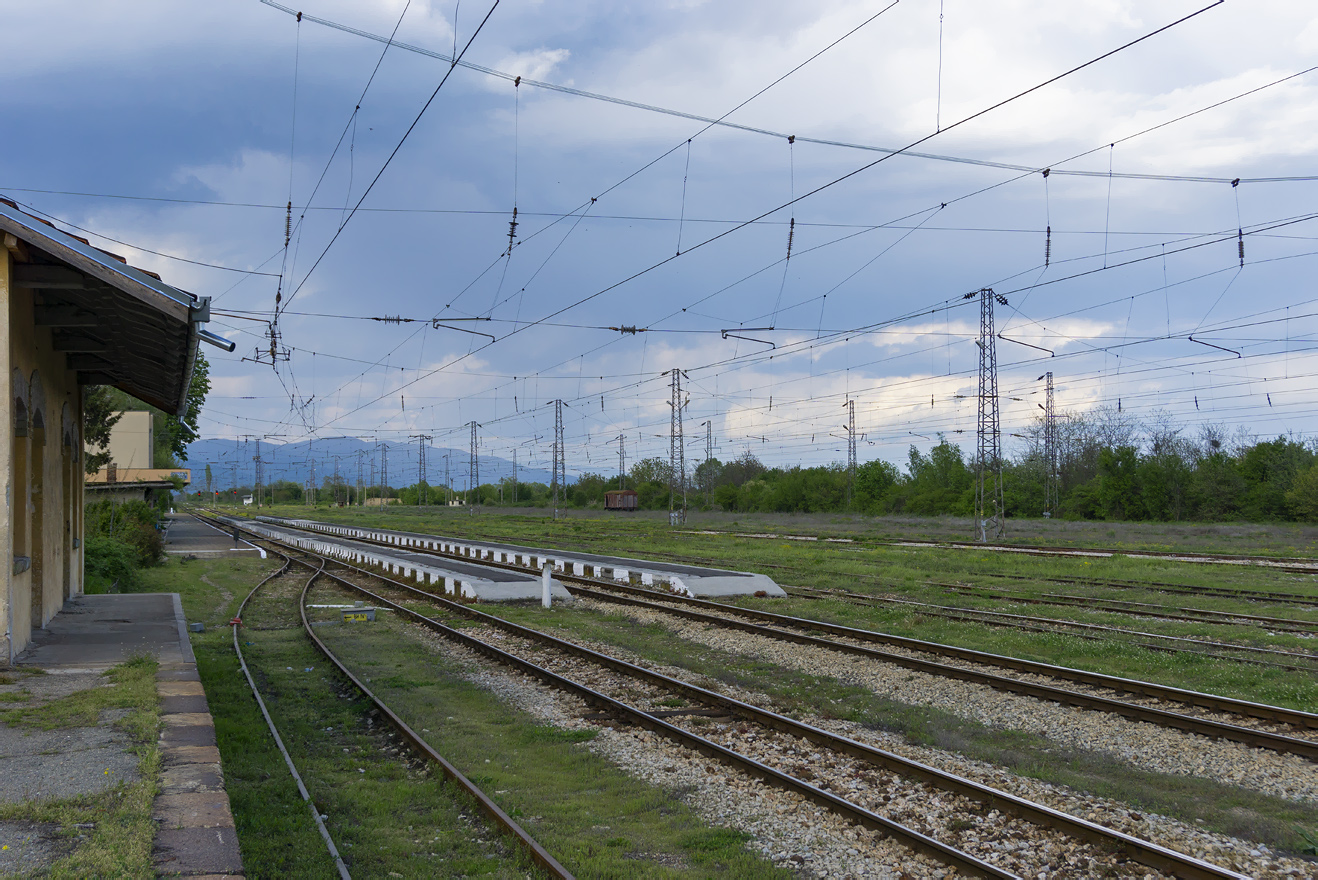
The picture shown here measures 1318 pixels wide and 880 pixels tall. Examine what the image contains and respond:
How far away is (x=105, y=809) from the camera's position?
19.2 feet

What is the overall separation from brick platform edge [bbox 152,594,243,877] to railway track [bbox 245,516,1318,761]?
9.31 m

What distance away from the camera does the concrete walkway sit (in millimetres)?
5383

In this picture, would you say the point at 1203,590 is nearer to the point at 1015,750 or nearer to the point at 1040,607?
the point at 1040,607

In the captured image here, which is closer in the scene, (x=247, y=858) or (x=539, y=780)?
(x=247, y=858)

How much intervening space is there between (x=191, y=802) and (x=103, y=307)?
8.42m

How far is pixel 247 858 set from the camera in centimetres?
618

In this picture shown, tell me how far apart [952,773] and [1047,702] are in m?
3.44

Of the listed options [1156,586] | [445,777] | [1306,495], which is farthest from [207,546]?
[1306,495]

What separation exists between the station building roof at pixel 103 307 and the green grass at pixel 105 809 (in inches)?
176

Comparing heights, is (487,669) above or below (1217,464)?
below

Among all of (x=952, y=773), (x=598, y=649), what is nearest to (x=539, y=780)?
(x=952, y=773)

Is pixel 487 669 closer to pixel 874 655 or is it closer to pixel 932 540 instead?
pixel 874 655

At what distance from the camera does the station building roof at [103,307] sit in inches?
374

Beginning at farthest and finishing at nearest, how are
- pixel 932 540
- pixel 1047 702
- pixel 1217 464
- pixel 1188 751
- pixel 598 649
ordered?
1. pixel 1217 464
2. pixel 932 540
3. pixel 598 649
4. pixel 1047 702
5. pixel 1188 751
